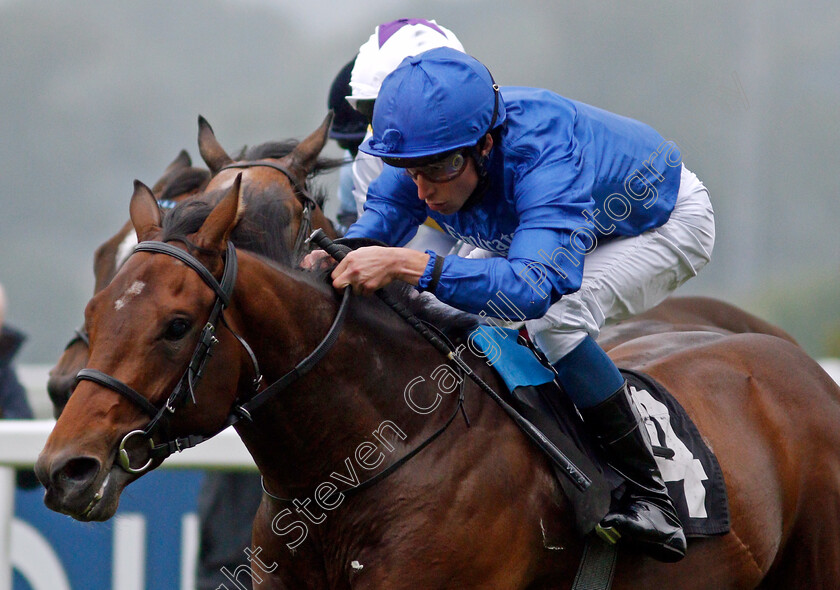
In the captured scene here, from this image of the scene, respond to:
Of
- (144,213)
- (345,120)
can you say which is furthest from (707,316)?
(144,213)

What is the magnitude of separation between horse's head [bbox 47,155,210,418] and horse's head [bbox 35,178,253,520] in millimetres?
2081

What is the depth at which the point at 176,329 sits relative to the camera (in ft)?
7.16

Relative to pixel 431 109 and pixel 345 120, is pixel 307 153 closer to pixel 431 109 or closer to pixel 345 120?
pixel 345 120

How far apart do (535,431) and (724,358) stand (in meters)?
1.15

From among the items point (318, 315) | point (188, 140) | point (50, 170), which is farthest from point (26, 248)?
point (318, 315)

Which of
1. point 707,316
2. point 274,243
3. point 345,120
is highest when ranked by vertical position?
point 274,243

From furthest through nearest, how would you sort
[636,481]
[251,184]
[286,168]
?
[286,168], [251,184], [636,481]

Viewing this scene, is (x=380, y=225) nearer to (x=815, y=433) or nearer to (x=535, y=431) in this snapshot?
(x=535, y=431)

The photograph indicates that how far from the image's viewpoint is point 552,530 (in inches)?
106

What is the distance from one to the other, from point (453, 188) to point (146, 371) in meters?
0.97

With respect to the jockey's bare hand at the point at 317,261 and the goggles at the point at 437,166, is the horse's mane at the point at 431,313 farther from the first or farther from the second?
the goggles at the point at 437,166

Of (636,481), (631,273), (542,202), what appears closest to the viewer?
(542,202)

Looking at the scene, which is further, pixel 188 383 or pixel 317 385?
pixel 317 385

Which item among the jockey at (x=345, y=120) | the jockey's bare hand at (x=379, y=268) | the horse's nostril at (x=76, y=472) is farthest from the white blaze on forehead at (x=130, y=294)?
the jockey at (x=345, y=120)
